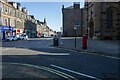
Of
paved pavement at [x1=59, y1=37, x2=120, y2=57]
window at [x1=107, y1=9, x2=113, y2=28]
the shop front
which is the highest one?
window at [x1=107, y1=9, x2=113, y2=28]

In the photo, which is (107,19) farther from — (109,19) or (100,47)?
(100,47)

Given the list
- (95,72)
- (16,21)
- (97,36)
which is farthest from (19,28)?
(95,72)

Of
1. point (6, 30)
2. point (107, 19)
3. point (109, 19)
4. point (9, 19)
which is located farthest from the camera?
point (9, 19)

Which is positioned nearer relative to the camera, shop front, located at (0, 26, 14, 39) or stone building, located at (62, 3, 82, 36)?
shop front, located at (0, 26, 14, 39)

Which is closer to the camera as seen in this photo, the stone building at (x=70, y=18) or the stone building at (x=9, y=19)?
the stone building at (x=9, y=19)

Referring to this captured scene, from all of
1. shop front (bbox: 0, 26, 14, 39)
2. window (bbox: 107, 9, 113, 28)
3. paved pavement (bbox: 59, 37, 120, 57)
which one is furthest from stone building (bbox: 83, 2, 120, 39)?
shop front (bbox: 0, 26, 14, 39)

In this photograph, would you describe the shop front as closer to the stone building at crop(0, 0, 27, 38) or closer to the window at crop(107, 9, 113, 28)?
the stone building at crop(0, 0, 27, 38)

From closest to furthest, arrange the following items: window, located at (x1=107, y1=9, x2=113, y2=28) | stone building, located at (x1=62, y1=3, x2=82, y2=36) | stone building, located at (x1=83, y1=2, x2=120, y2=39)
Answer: stone building, located at (x1=83, y1=2, x2=120, y2=39) → window, located at (x1=107, y1=9, x2=113, y2=28) → stone building, located at (x1=62, y1=3, x2=82, y2=36)

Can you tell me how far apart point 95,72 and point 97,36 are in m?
43.8

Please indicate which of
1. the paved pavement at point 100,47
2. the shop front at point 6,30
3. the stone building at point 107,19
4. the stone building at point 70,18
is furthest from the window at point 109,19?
the stone building at point 70,18

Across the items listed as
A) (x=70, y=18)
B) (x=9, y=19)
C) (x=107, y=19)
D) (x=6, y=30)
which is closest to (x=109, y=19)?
(x=107, y=19)

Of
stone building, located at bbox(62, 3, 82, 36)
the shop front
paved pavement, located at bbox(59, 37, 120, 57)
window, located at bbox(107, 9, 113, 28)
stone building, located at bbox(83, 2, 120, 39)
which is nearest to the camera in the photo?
paved pavement, located at bbox(59, 37, 120, 57)

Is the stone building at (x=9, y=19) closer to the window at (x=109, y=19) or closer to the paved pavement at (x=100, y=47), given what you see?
the window at (x=109, y=19)

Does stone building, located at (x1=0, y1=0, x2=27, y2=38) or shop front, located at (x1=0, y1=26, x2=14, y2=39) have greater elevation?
stone building, located at (x1=0, y1=0, x2=27, y2=38)
